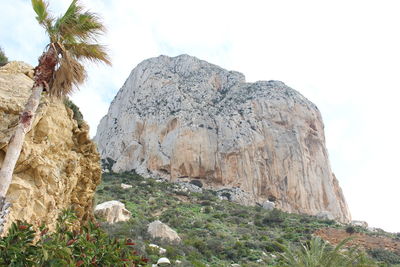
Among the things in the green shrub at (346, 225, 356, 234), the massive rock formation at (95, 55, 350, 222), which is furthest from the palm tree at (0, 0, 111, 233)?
the massive rock formation at (95, 55, 350, 222)

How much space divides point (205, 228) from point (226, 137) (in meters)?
26.9

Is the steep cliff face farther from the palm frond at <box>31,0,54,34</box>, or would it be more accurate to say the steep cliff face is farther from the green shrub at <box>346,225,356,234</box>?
the green shrub at <box>346,225,356,234</box>

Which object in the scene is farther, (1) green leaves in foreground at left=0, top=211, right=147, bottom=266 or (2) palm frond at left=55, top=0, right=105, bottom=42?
(2) palm frond at left=55, top=0, right=105, bottom=42

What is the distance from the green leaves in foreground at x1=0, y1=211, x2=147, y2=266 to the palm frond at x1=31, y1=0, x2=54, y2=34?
3.79 meters

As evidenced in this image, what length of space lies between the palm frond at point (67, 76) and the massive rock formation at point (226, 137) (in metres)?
39.8

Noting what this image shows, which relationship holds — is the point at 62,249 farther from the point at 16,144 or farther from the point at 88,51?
the point at 88,51

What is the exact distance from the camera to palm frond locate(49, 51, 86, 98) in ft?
22.7

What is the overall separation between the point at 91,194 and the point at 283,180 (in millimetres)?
43040

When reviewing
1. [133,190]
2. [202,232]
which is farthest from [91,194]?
[133,190]

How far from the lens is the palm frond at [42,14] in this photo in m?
6.88

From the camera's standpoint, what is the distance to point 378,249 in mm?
23734

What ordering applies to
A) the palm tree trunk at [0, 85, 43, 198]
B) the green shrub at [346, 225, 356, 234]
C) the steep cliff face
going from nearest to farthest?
1. the palm tree trunk at [0, 85, 43, 198]
2. the steep cliff face
3. the green shrub at [346, 225, 356, 234]

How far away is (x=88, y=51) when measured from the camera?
717cm

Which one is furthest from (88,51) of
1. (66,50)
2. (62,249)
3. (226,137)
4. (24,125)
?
(226,137)
